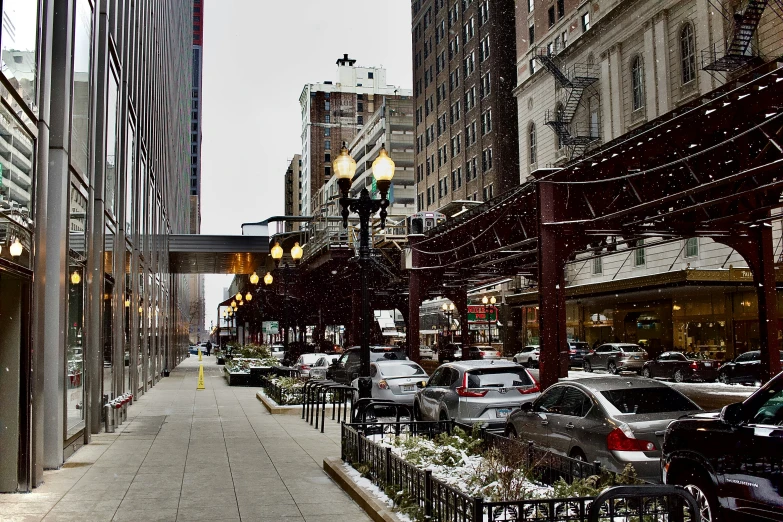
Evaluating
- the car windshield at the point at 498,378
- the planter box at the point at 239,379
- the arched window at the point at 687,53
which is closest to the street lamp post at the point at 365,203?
the car windshield at the point at 498,378

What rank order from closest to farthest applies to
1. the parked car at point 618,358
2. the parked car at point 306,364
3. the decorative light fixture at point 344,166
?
the decorative light fixture at point 344,166 < the parked car at point 306,364 < the parked car at point 618,358

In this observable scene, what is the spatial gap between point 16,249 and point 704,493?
8140 mm

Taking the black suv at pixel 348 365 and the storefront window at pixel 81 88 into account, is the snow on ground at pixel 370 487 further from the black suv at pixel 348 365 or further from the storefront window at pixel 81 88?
the black suv at pixel 348 365

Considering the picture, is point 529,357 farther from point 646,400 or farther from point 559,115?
point 646,400

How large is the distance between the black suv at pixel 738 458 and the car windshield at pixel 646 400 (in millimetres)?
2954

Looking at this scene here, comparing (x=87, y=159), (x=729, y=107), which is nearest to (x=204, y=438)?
(x=87, y=159)

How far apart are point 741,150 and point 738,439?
13717 mm

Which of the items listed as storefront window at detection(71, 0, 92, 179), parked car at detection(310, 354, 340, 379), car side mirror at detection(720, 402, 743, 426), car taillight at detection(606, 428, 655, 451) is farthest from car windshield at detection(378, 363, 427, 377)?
car side mirror at detection(720, 402, 743, 426)

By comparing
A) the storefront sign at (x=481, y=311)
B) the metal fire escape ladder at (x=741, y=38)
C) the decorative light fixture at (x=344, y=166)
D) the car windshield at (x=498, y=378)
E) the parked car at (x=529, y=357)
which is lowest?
the parked car at (x=529, y=357)

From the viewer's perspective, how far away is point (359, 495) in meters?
9.59

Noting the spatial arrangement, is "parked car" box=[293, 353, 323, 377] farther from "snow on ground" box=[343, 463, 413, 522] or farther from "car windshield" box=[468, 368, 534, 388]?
"snow on ground" box=[343, 463, 413, 522]

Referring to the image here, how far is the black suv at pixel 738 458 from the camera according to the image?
255 inches

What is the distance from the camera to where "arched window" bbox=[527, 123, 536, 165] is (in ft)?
213

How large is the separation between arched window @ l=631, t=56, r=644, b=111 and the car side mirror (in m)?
45.5
